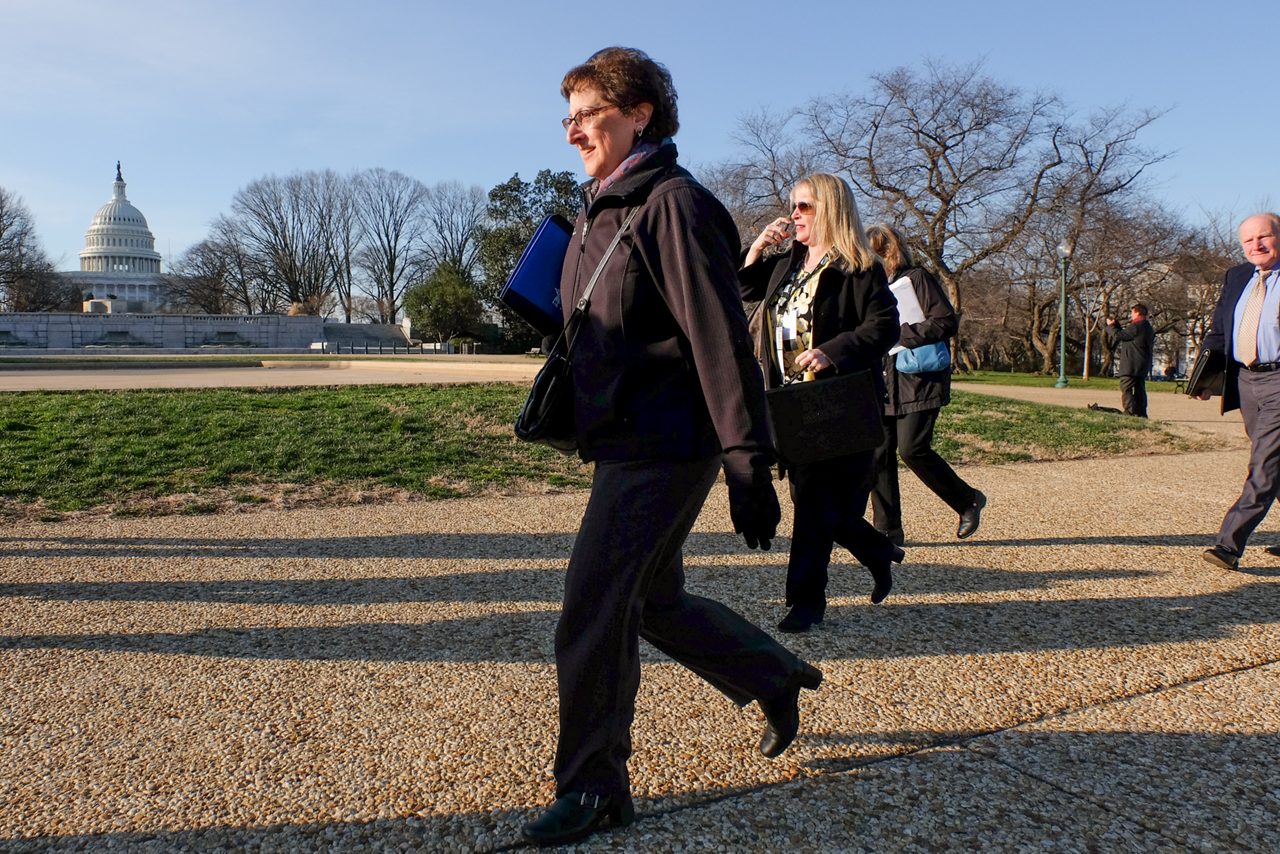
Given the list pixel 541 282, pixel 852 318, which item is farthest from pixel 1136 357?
pixel 541 282

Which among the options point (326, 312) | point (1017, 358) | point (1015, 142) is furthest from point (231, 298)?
point (1015, 142)

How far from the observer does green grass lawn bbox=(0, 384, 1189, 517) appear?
7.10m

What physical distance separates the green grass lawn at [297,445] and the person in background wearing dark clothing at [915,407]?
10.4ft

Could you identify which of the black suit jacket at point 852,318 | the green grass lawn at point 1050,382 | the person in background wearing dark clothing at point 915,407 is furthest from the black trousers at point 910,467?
the green grass lawn at point 1050,382

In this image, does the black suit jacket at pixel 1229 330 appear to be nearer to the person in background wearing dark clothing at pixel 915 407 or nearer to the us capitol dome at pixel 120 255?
the person in background wearing dark clothing at pixel 915 407

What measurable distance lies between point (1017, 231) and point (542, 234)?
3031 cm

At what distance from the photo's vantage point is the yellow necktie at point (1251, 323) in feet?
15.6

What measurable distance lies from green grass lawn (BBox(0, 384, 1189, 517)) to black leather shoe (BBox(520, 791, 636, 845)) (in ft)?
17.0

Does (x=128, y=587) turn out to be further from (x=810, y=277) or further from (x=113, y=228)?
(x=113, y=228)

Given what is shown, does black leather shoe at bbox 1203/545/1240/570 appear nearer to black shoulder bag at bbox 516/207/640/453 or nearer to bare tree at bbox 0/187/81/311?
black shoulder bag at bbox 516/207/640/453

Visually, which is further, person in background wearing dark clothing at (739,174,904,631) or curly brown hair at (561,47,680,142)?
person in background wearing dark clothing at (739,174,904,631)

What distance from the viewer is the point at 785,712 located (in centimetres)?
254

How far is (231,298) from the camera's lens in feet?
225

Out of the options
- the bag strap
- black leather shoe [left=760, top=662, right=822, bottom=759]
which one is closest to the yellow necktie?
black leather shoe [left=760, top=662, right=822, bottom=759]
